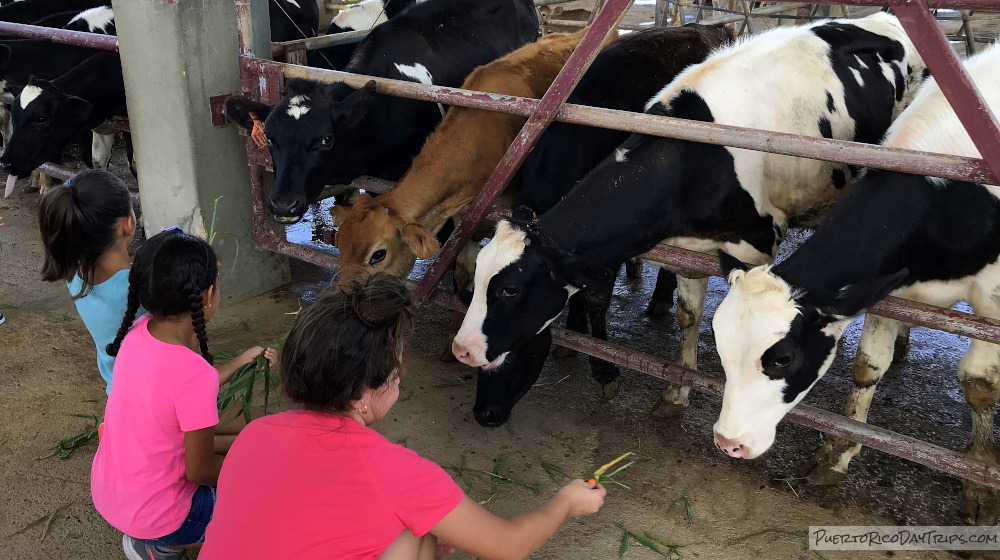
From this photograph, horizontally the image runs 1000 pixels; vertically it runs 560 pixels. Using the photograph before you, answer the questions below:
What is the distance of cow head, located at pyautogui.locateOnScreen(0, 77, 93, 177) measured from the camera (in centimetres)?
556

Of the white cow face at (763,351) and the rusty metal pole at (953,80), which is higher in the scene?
the rusty metal pole at (953,80)

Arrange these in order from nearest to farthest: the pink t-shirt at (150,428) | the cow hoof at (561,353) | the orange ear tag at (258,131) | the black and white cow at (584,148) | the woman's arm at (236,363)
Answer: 1. the pink t-shirt at (150,428)
2. the woman's arm at (236,363)
3. the black and white cow at (584,148)
4. the orange ear tag at (258,131)
5. the cow hoof at (561,353)

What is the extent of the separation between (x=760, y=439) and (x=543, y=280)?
103 cm

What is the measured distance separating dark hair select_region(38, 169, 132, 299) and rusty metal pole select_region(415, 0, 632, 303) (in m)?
1.44

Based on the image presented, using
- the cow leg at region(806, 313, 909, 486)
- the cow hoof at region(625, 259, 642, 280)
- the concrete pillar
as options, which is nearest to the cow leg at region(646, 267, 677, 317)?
the cow hoof at region(625, 259, 642, 280)

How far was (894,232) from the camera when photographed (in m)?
2.76

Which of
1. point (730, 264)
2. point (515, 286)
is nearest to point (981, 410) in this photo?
point (730, 264)

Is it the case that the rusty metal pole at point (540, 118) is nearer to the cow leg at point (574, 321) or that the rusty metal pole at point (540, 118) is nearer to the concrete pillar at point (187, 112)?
the cow leg at point (574, 321)

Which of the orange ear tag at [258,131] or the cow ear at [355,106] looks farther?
the orange ear tag at [258,131]

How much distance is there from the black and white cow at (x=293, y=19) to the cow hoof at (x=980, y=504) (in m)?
6.18

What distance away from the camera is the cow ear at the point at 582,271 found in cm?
319

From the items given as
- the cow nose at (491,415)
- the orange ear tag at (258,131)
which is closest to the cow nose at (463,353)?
the cow nose at (491,415)

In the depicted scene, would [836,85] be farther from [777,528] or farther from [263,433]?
[263,433]

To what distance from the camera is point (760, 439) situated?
2766 millimetres
